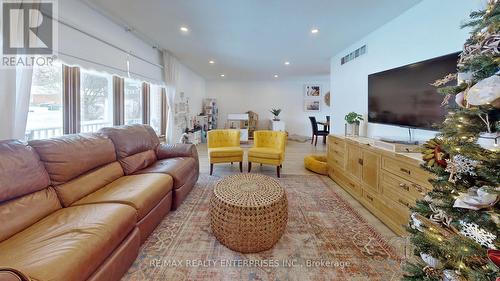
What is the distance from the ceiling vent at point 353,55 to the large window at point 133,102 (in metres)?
4.13

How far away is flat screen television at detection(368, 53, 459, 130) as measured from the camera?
6.84 ft

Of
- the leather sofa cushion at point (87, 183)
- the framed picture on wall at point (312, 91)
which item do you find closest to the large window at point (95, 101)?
the leather sofa cushion at point (87, 183)

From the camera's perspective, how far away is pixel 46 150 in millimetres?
1735

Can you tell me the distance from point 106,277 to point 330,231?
1.85 m

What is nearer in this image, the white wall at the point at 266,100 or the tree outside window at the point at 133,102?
the tree outside window at the point at 133,102

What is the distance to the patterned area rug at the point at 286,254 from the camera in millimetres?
1607

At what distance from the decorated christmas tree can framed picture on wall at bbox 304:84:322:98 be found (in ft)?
27.6

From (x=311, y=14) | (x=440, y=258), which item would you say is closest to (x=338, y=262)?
(x=440, y=258)

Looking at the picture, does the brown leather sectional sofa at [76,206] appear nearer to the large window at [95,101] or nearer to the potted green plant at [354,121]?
the large window at [95,101]

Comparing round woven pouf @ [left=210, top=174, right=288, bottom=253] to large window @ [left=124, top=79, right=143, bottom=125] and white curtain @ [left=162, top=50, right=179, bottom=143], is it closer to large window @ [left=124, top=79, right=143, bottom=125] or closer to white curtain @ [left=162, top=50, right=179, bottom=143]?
large window @ [left=124, top=79, right=143, bottom=125]

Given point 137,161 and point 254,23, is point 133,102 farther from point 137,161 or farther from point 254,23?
point 254,23

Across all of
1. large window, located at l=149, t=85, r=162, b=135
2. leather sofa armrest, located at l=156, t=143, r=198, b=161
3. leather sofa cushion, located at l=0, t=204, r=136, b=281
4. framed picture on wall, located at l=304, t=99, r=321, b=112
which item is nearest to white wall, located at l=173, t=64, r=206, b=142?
large window, located at l=149, t=85, r=162, b=135

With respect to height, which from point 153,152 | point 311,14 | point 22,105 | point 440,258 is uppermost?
point 311,14

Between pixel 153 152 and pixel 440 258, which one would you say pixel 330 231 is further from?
pixel 153 152
